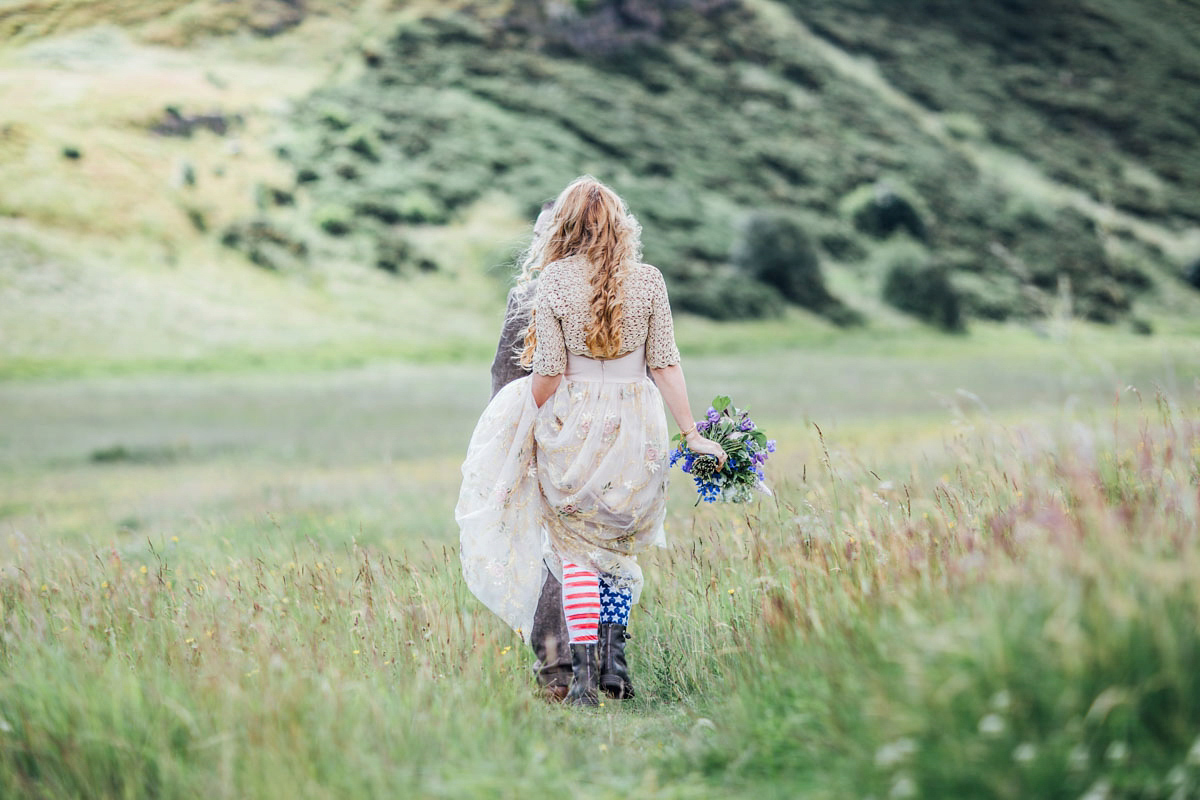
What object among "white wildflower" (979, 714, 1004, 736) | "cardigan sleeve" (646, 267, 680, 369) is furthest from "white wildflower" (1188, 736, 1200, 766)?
→ "cardigan sleeve" (646, 267, 680, 369)

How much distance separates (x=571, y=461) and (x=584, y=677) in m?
1.00

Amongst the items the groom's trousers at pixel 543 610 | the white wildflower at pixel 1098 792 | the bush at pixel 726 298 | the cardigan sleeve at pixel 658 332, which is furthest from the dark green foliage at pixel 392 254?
the white wildflower at pixel 1098 792

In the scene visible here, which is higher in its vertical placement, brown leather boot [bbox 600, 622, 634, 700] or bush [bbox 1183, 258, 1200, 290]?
brown leather boot [bbox 600, 622, 634, 700]

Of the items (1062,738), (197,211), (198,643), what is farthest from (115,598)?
(197,211)

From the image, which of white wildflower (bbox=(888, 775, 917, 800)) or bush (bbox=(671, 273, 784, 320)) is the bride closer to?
white wildflower (bbox=(888, 775, 917, 800))

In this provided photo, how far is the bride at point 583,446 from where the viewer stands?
465 centimetres

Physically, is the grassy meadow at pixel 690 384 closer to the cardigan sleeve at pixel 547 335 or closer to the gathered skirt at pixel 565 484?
the gathered skirt at pixel 565 484

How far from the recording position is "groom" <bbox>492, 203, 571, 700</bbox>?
4742 millimetres

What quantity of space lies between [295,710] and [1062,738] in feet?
7.67

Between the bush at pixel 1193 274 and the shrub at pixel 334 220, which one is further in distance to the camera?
the bush at pixel 1193 274

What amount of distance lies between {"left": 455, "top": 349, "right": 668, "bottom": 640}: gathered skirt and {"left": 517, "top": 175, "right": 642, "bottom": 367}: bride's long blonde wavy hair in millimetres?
203

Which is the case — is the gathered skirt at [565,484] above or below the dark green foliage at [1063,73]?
above

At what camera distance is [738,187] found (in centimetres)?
7094

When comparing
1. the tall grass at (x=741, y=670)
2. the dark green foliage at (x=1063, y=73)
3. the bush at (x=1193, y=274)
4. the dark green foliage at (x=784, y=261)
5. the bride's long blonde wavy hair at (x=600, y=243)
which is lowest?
the bush at (x=1193, y=274)
